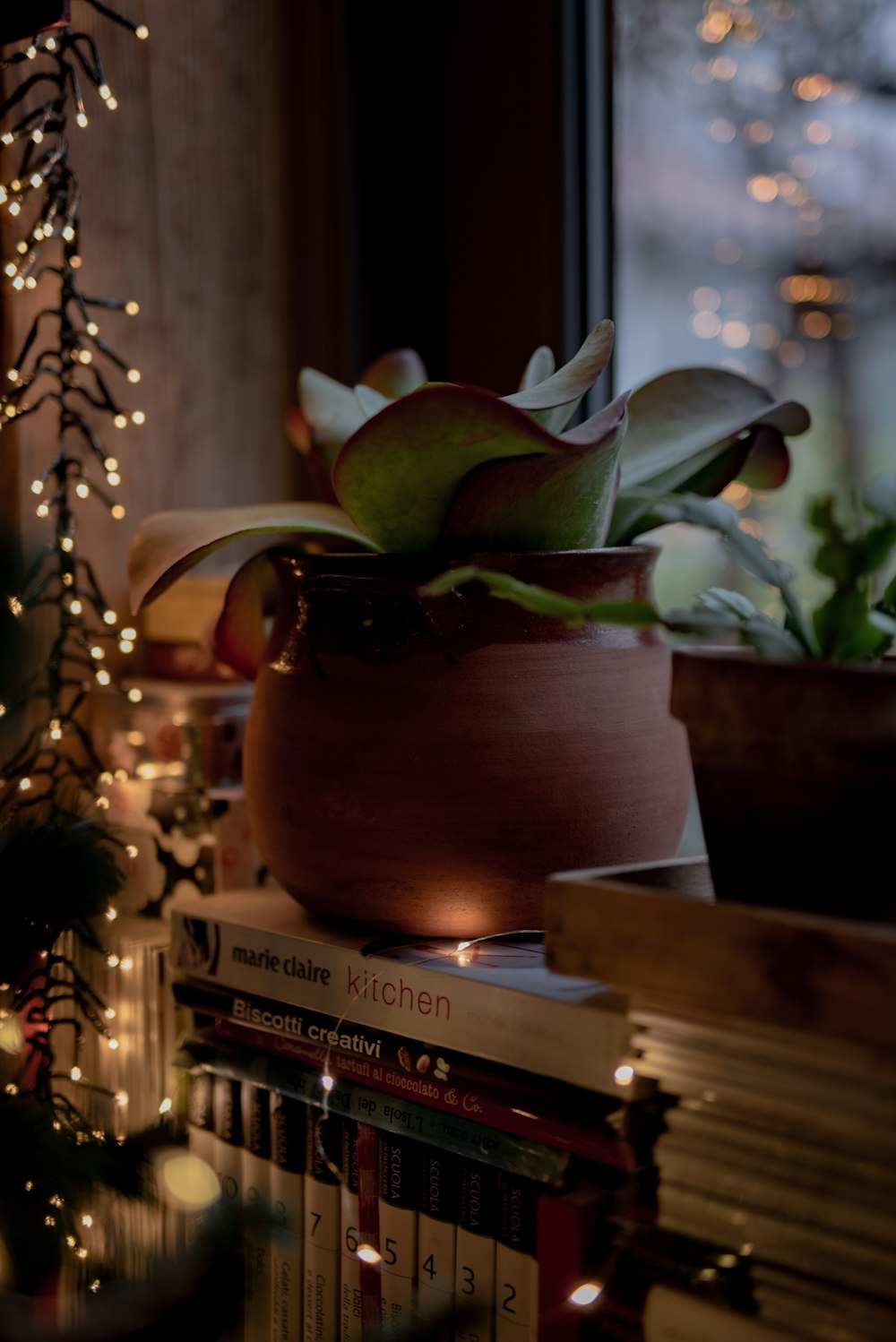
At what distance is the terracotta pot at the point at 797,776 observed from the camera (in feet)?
1.62

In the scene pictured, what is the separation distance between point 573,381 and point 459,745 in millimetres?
201

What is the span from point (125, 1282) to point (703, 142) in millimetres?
1014

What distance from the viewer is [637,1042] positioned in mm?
550

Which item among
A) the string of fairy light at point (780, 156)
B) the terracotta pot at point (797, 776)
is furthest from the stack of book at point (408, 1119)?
the string of fairy light at point (780, 156)

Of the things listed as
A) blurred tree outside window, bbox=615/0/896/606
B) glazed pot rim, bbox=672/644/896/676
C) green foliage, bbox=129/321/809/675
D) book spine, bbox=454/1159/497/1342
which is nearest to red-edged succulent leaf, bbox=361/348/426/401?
green foliage, bbox=129/321/809/675

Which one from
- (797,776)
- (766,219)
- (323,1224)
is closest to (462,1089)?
(323,1224)

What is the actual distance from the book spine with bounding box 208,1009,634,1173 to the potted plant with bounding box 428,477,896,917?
14 cm

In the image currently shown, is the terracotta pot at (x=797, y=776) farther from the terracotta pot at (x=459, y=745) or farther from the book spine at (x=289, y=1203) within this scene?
the book spine at (x=289, y=1203)

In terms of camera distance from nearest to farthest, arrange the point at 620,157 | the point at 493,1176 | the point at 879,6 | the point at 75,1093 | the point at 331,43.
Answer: the point at 493,1176 → the point at 75,1093 → the point at 879,6 → the point at 620,157 → the point at 331,43

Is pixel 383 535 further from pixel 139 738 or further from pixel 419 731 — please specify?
pixel 139 738

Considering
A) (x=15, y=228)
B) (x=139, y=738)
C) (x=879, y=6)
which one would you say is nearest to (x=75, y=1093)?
(x=139, y=738)

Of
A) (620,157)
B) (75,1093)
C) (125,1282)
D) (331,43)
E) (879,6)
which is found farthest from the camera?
(331,43)

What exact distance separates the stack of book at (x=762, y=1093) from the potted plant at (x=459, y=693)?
0.46ft

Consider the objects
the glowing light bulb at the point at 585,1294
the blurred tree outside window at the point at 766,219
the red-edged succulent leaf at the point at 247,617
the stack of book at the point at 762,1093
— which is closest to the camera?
the stack of book at the point at 762,1093
